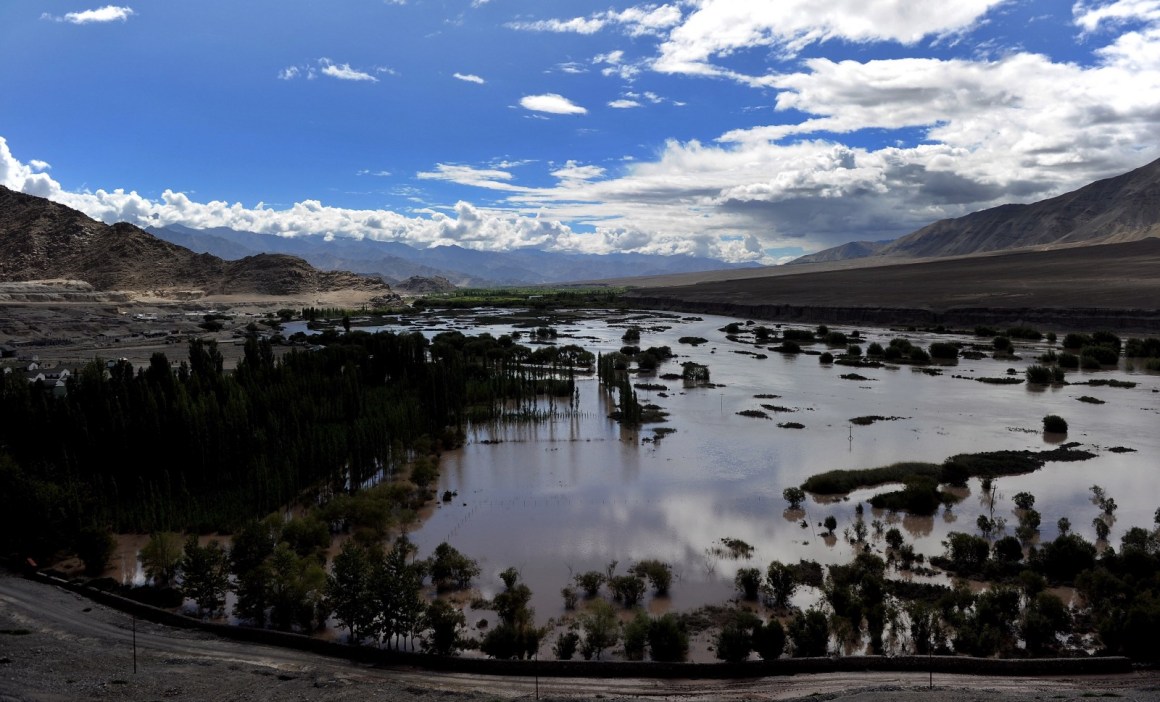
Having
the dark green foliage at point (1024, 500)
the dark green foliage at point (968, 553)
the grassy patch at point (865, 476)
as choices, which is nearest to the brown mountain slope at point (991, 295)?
the grassy patch at point (865, 476)

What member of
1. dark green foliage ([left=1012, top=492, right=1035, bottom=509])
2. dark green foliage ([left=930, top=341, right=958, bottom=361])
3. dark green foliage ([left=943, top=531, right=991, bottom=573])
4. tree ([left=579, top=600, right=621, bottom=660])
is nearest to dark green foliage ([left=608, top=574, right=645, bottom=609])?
tree ([left=579, top=600, right=621, bottom=660])

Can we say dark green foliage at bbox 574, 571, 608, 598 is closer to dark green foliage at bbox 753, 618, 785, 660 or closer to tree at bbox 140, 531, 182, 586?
dark green foliage at bbox 753, 618, 785, 660

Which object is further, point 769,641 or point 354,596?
point 354,596

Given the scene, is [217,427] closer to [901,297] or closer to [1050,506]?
[1050,506]

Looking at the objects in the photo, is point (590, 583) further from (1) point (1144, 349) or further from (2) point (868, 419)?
(1) point (1144, 349)

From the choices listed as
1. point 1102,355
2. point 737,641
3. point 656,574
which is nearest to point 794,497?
point 656,574

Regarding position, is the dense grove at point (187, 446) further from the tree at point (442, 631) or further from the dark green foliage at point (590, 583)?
the dark green foliage at point (590, 583)

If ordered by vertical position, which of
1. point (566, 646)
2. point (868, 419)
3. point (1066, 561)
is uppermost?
point (868, 419)
